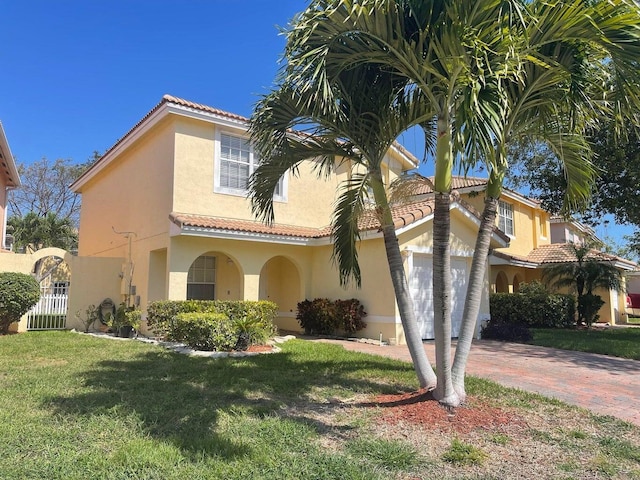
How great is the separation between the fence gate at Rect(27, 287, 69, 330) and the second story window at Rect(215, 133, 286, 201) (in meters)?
7.66

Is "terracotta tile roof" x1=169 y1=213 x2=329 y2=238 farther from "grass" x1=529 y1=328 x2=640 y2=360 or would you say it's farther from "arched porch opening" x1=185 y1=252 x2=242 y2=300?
"grass" x1=529 y1=328 x2=640 y2=360

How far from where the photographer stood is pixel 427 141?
8.41 m

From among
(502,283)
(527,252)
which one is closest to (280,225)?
(502,283)

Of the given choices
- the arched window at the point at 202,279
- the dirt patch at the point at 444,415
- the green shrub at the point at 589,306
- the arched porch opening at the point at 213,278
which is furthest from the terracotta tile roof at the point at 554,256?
the dirt patch at the point at 444,415

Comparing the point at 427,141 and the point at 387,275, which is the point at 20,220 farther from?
the point at 427,141

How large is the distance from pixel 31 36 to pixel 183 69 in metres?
5.88

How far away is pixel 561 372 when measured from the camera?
9852 mm

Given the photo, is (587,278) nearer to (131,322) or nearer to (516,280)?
(516,280)

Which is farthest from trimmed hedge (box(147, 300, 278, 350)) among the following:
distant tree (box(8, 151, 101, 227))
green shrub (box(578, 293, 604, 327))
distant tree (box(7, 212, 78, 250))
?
distant tree (box(8, 151, 101, 227))

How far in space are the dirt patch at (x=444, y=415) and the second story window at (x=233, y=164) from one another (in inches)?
429

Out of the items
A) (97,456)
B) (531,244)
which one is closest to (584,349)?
(97,456)

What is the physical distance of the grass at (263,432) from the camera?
4555 mm

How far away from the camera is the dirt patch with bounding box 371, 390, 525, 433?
5902mm

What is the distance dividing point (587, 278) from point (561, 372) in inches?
498
